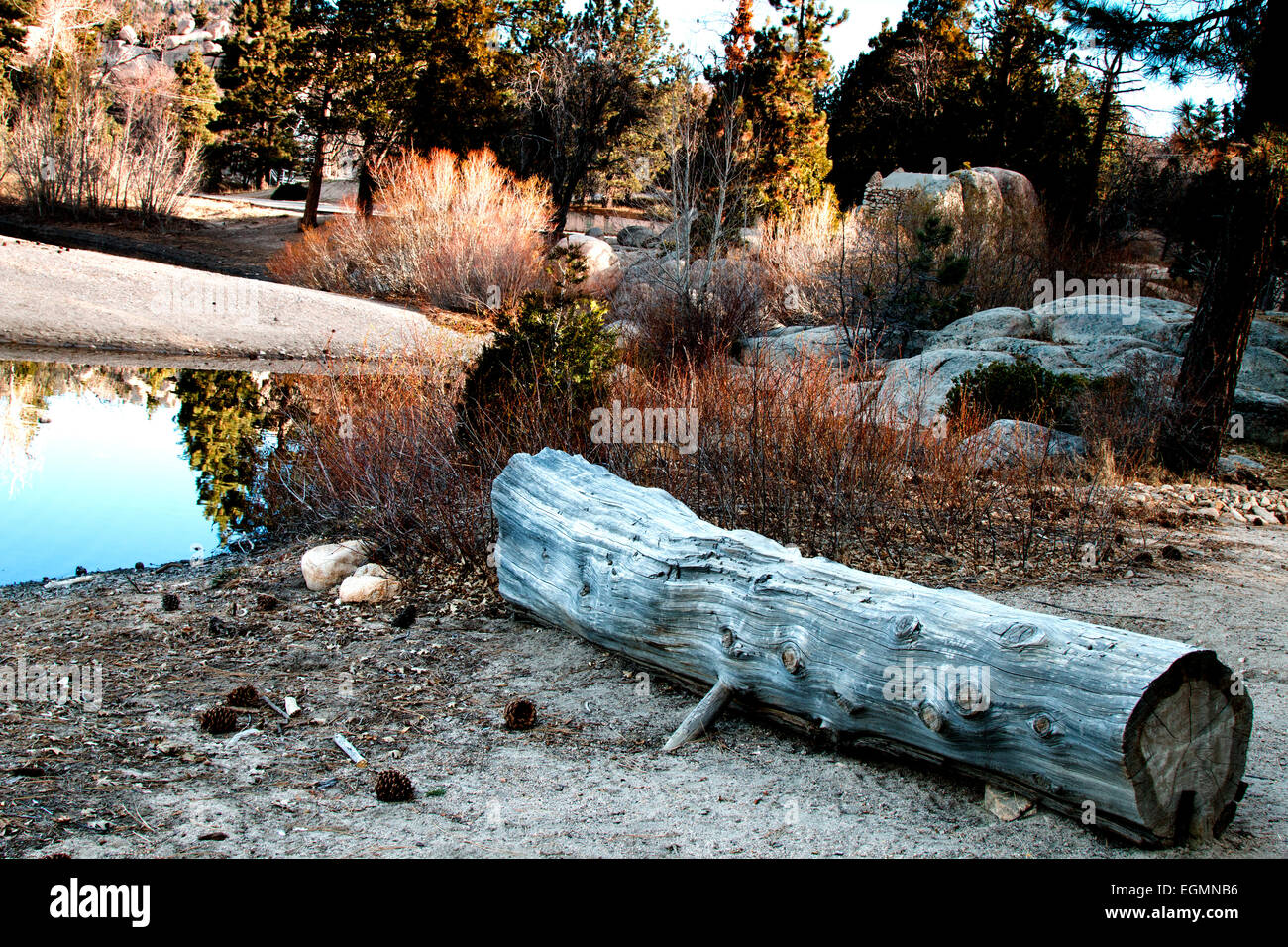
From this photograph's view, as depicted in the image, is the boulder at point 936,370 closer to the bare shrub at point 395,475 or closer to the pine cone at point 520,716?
the bare shrub at point 395,475

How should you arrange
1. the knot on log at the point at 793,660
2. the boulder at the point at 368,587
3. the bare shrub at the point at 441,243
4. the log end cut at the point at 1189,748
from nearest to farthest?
the log end cut at the point at 1189,748, the knot on log at the point at 793,660, the boulder at the point at 368,587, the bare shrub at the point at 441,243

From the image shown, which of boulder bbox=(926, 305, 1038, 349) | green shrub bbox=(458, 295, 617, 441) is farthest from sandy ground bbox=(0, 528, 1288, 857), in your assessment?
boulder bbox=(926, 305, 1038, 349)

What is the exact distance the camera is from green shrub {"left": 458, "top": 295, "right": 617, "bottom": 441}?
22.7ft

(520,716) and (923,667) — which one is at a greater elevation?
(923,667)

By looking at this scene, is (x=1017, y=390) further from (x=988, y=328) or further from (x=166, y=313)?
(x=166, y=313)

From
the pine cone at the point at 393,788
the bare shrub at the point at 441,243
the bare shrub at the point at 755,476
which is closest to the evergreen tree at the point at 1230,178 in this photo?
the bare shrub at the point at 755,476

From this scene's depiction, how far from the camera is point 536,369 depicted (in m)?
6.84

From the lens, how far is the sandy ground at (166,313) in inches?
591

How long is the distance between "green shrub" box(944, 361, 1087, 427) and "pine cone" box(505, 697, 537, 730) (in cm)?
689

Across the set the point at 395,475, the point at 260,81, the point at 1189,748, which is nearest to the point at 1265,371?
the point at 395,475

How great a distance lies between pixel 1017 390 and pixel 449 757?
313 inches

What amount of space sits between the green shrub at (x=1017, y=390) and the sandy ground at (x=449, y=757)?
4505 mm
